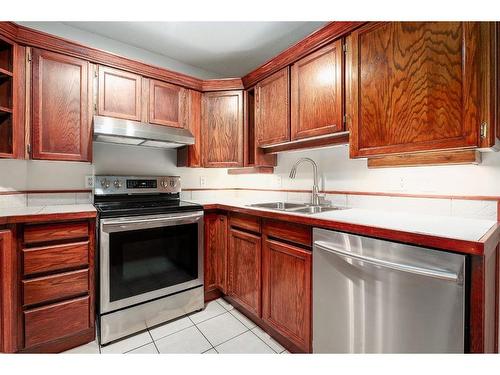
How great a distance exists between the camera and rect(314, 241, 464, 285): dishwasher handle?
88 cm

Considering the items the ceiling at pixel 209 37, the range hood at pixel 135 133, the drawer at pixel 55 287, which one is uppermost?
the ceiling at pixel 209 37

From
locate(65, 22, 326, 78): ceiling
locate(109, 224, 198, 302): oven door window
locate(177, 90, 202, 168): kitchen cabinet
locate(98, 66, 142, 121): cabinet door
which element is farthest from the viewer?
locate(177, 90, 202, 168): kitchen cabinet

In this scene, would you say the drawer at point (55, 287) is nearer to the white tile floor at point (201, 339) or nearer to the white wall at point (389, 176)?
the white tile floor at point (201, 339)

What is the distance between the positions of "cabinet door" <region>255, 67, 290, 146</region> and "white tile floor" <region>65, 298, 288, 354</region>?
60.0 inches

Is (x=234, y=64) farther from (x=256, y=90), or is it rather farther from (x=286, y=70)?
(x=286, y=70)

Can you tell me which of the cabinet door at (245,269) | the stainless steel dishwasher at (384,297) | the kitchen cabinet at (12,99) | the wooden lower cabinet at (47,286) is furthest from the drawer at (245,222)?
the kitchen cabinet at (12,99)

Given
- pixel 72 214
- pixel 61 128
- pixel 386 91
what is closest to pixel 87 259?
pixel 72 214

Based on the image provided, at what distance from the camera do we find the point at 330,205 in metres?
1.95

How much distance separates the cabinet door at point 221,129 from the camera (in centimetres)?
242

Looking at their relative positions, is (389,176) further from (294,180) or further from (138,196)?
(138,196)

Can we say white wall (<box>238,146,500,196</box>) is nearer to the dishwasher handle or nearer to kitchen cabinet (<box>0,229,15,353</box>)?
the dishwasher handle

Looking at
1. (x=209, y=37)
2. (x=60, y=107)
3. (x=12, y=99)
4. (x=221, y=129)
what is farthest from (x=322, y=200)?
(x=12, y=99)

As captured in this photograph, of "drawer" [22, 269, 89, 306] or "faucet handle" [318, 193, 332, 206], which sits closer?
"drawer" [22, 269, 89, 306]

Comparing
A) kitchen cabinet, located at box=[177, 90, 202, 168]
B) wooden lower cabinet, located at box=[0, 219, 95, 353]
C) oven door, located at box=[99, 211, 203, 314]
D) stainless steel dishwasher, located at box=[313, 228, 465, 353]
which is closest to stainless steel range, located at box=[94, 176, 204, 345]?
oven door, located at box=[99, 211, 203, 314]
